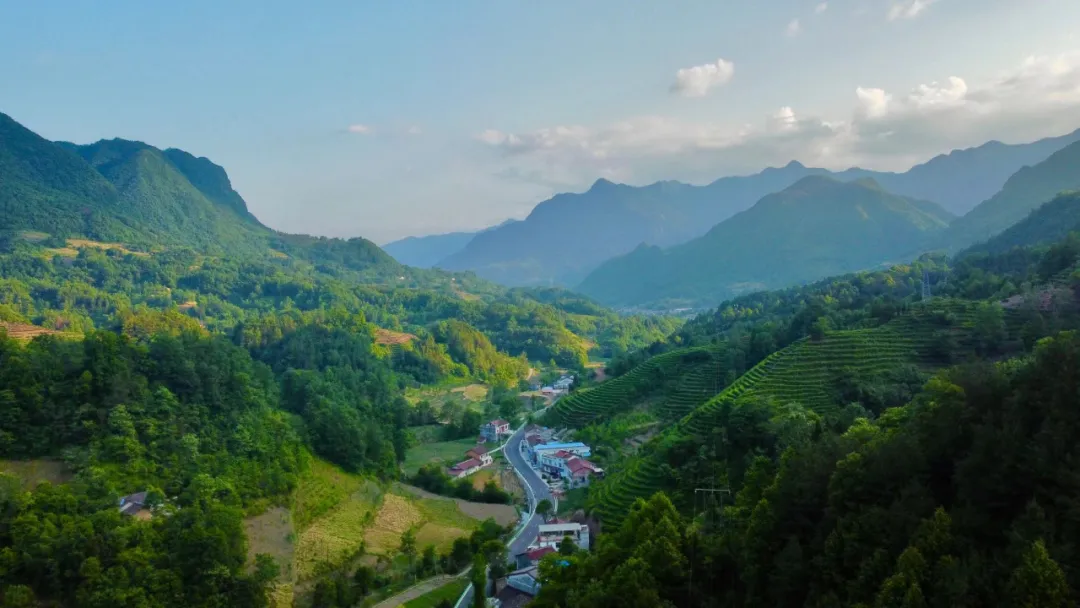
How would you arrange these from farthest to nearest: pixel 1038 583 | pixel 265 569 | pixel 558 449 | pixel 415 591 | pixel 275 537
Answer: pixel 558 449, pixel 275 537, pixel 415 591, pixel 265 569, pixel 1038 583

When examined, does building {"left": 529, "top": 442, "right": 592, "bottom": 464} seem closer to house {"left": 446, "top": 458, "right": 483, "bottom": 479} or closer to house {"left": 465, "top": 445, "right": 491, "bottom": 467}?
house {"left": 465, "top": 445, "right": 491, "bottom": 467}

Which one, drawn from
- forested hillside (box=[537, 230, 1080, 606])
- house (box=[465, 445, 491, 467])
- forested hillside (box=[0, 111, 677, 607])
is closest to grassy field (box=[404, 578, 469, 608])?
forested hillside (box=[0, 111, 677, 607])

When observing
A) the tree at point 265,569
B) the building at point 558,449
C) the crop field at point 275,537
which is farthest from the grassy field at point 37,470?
the building at point 558,449

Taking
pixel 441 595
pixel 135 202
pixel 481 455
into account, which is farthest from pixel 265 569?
pixel 135 202

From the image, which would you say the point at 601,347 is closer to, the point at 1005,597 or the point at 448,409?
the point at 448,409

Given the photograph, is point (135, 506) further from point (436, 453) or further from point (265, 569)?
point (436, 453)

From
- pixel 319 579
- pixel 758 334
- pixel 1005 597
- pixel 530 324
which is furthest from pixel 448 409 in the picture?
pixel 1005 597
